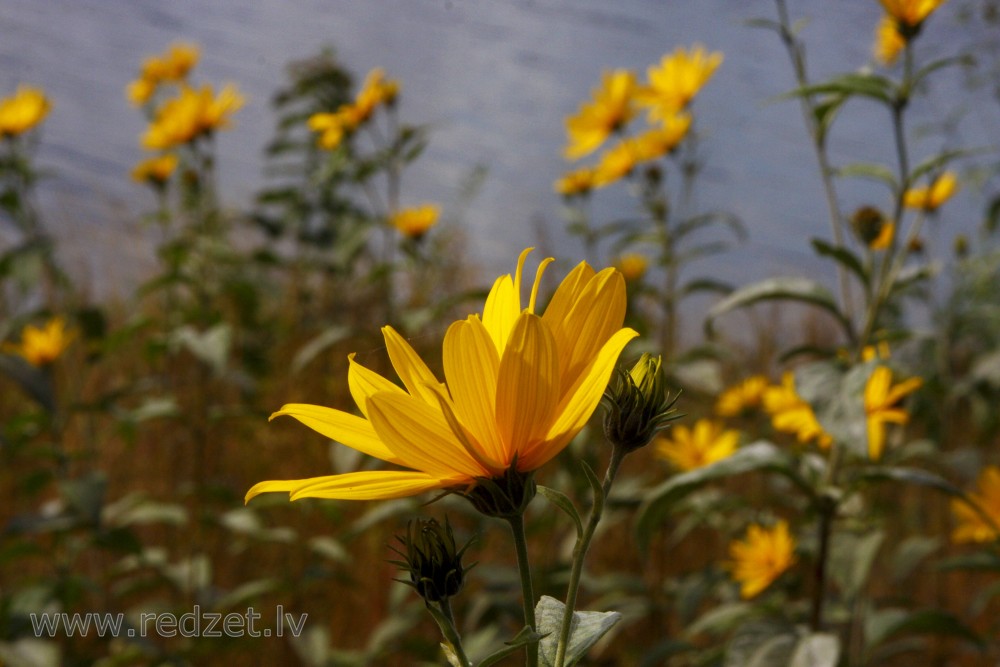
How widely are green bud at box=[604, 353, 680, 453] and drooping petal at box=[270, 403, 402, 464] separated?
16 centimetres

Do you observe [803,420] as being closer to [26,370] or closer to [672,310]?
[672,310]

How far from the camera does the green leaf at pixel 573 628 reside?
509 mm

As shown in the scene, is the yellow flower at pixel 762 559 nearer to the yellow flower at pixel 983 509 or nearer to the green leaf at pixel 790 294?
the yellow flower at pixel 983 509

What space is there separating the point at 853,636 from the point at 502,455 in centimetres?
151

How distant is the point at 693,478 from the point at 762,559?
0.93 m

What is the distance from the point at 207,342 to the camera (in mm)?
2131

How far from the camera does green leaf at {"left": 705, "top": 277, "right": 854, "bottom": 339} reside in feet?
4.70

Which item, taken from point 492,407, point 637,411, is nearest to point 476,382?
point 492,407

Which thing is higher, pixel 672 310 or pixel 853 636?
pixel 672 310

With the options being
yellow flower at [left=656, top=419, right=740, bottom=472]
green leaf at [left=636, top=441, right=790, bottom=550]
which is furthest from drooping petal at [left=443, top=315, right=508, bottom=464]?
yellow flower at [left=656, top=419, right=740, bottom=472]

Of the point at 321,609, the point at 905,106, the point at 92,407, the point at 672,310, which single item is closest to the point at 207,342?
the point at 92,407

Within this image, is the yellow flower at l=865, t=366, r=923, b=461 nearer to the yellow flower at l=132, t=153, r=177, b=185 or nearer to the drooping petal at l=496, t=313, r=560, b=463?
the drooping petal at l=496, t=313, r=560, b=463

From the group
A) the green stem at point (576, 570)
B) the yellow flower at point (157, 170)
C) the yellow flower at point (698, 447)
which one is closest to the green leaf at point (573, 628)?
the green stem at point (576, 570)

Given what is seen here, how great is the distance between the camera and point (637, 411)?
0.58 meters
